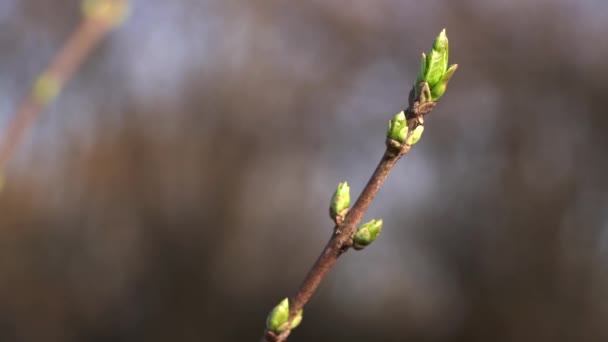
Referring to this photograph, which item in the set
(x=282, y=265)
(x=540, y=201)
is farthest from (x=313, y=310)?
(x=540, y=201)

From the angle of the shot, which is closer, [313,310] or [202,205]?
[313,310]

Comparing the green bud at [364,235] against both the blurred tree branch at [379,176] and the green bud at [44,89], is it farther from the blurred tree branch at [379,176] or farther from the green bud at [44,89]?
the green bud at [44,89]

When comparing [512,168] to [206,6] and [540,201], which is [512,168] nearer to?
[540,201]

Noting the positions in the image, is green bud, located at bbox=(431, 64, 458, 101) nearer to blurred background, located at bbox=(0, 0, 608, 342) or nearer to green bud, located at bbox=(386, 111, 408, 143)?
green bud, located at bbox=(386, 111, 408, 143)

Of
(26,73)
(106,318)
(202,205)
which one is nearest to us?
(26,73)

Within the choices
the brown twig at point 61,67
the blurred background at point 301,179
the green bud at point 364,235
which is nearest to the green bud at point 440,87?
the green bud at point 364,235

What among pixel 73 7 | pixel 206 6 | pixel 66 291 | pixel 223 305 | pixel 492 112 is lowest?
pixel 66 291

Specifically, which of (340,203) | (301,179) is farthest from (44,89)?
(301,179)

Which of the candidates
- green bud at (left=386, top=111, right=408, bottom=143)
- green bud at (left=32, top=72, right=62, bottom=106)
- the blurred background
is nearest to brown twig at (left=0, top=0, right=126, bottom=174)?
green bud at (left=32, top=72, right=62, bottom=106)
